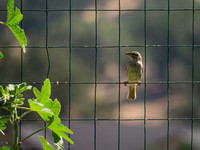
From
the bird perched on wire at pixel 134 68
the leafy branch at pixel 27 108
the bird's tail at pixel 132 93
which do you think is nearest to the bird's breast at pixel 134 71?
the bird perched on wire at pixel 134 68

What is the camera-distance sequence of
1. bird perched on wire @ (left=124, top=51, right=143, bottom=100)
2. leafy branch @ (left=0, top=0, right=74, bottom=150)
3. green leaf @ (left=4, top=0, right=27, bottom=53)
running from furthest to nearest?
bird perched on wire @ (left=124, top=51, right=143, bottom=100) < green leaf @ (left=4, top=0, right=27, bottom=53) < leafy branch @ (left=0, top=0, right=74, bottom=150)

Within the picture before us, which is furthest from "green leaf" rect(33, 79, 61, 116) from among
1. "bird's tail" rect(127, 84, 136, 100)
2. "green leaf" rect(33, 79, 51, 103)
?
"bird's tail" rect(127, 84, 136, 100)

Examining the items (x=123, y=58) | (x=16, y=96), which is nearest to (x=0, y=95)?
(x=16, y=96)

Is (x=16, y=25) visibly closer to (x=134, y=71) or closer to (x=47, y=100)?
(x=47, y=100)

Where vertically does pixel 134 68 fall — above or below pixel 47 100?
above

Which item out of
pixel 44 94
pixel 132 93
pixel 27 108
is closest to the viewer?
pixel 27 108

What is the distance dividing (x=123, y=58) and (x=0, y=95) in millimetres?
7180

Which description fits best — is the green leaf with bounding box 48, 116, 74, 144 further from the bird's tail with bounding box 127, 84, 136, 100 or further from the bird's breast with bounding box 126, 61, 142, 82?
the bird's breast with bounding box 126, 61, 142, 82

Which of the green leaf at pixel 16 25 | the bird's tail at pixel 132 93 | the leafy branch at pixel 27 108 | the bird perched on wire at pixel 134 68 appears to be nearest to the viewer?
the leafy branch at pixel 27 108

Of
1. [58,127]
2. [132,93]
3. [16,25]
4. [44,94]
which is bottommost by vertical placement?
[132,93]

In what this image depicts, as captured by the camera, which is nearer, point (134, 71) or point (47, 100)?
point (47, 100)

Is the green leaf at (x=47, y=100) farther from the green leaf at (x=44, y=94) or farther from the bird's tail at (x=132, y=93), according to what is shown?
the bird's tail at (x=132, y=93)

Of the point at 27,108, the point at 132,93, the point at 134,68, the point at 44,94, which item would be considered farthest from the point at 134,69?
the point at 27,108

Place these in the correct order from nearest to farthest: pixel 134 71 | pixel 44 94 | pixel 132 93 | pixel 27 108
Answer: pixel 27 108
pixel 44 94
pixel 132 93
pixel 134 71
